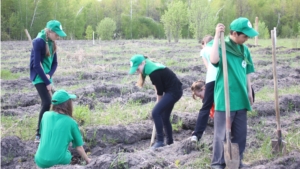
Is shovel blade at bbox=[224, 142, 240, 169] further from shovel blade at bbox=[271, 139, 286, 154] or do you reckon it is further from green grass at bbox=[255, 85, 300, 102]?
green grass at bbox=[255, 85, 300, 102]

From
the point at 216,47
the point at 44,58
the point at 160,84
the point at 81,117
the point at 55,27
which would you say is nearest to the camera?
the point at 216,47

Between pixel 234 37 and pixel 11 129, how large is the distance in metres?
3.58

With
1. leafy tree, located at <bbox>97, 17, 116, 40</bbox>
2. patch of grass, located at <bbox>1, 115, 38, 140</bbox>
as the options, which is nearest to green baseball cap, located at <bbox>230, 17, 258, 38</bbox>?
patch of grass, located at <bbox>1, 115, 38, 140</bbox>

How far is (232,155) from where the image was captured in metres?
3.60

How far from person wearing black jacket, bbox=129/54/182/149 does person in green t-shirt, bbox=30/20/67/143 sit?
1.07 meters

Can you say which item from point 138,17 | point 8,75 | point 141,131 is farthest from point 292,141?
point 138,17

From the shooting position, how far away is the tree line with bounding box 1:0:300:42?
2872 cm

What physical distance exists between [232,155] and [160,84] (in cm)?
139

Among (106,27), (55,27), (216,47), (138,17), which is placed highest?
(138,17)

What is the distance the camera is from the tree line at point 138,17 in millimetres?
28719

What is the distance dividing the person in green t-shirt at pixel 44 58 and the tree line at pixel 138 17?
72.7 ft

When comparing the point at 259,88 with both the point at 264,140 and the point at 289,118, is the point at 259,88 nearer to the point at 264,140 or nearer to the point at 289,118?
the point at 289,118

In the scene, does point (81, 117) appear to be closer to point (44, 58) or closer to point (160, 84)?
point (44, 58)

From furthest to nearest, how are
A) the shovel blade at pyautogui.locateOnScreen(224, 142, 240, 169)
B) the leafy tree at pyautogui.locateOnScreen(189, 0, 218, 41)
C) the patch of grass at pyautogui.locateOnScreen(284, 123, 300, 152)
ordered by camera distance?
the leafy tree at pyautogui.locateOnScreen(189, 0, 218, 41) → the patch of grass at pyautogui.locateOnScreen(284, 123, 300, 152) → the shovel blade at pyautogui.locateOnScreen(224, 142, 240, 169)
